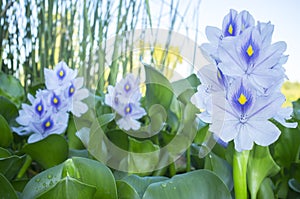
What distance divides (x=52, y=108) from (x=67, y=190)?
0.44 meters

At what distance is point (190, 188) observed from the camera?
53cm

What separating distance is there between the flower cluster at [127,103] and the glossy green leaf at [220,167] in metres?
0.33

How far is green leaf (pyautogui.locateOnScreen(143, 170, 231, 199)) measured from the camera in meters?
0.52

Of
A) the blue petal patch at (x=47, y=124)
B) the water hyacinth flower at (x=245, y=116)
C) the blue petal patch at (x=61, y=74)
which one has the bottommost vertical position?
the blue petal patch at (x=47, y=124)

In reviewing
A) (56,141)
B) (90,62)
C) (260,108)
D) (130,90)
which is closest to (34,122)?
(56,141)

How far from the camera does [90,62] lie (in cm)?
160

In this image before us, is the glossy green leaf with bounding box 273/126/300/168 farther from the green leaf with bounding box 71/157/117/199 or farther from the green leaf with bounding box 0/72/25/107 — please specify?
the green leaf with bounding box 0/72/25/107

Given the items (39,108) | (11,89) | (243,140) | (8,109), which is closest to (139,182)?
(243,140)

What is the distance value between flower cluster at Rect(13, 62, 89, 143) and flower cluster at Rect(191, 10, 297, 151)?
1.40ft

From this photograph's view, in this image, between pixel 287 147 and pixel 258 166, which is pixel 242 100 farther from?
pixel 287 147

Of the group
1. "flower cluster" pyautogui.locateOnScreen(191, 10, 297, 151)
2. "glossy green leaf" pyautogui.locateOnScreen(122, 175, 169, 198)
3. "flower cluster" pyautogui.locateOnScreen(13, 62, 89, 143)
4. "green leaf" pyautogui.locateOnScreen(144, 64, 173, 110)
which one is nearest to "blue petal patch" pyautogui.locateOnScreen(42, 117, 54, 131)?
"flower cluster" pyautogui.locateOnScreen(13, 62, 89, 143)

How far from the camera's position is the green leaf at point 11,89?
121 centimetres

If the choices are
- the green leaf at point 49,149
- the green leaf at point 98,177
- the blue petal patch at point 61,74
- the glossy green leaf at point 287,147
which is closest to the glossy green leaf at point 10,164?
the green leaf at point 49,149

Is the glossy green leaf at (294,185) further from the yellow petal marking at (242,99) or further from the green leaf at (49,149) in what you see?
the green leaf at (49,149)
